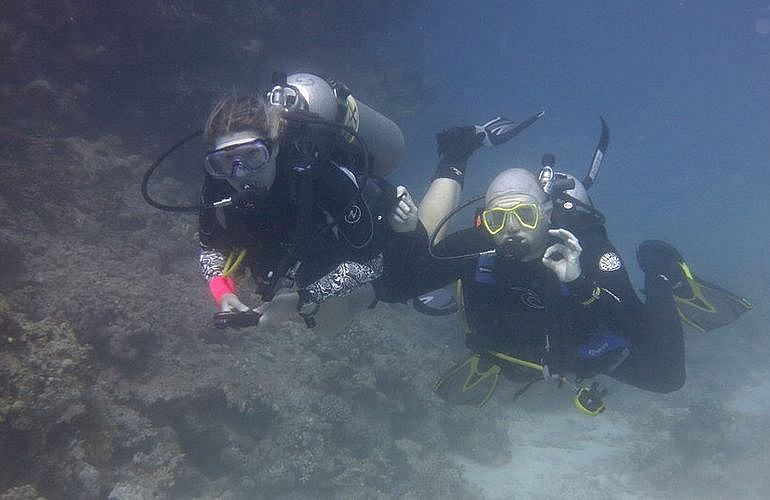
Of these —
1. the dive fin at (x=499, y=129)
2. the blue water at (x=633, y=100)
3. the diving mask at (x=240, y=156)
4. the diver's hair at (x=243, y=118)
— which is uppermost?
the diver's hair at (x=243, y=118)

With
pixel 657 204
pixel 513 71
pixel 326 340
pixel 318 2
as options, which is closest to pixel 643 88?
pixel 513 71

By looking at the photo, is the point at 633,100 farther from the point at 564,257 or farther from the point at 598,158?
the point at 564,257

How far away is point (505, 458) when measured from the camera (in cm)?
1098

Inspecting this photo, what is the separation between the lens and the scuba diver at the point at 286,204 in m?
3.45

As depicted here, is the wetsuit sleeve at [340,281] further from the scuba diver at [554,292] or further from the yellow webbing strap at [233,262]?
the scuba diver at [554,292]

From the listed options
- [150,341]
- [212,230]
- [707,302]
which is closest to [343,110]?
[212,230]

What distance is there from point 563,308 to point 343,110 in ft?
9.49

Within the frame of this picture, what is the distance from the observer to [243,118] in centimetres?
345

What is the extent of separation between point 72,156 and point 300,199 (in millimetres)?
10959

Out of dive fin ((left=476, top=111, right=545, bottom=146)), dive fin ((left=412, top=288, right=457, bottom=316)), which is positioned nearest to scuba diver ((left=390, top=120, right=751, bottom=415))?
dive fin ((left=412, top=288, right=457, bottom=316))

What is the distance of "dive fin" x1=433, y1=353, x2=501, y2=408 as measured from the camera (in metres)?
5.39

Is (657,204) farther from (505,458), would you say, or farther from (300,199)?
(300,199)

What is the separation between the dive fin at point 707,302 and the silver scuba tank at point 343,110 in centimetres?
363

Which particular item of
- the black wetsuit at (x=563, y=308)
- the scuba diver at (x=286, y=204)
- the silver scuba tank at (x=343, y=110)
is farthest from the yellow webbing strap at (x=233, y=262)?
the black wetsuit at (x=563, y=308)
